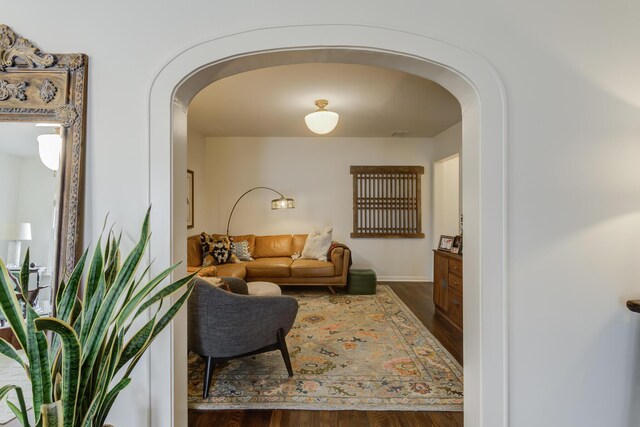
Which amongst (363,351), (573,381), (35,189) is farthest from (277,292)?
(573,381)

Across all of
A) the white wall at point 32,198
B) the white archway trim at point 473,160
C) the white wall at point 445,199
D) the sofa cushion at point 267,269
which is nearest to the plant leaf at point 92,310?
the white archway trim at point 473,160

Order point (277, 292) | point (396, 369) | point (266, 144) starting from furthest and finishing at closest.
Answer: point (266, 144), point (277, 292), point (396, 369)

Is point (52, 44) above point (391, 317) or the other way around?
above

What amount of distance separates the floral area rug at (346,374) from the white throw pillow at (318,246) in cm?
156

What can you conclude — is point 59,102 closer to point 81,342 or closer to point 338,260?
point 81,342

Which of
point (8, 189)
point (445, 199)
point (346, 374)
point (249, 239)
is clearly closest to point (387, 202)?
point (445, 199)

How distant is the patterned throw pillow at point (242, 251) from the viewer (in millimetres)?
4941

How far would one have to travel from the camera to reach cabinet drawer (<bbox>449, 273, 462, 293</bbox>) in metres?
3.17

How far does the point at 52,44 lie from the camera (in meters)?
1.39

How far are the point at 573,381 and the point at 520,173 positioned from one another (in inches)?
38.9

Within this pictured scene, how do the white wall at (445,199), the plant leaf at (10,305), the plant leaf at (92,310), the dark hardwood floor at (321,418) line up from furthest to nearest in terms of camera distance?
the white wall at (445,199) → the dark hardwood floor at (321,418) → the plant leaf at (92,310) → the plant leaf at (10,305)

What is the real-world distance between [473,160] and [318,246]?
3625mm

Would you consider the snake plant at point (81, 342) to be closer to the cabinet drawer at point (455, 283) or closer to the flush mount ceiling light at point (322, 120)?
the flush mount ceiling light at point (322, 120)

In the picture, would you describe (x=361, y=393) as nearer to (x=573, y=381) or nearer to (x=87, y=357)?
(x=573, y=381)
